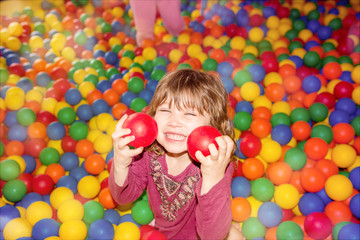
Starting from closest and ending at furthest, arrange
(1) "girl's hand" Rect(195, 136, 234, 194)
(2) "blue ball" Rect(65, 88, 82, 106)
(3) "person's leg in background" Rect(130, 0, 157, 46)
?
(1) "girl's hand" Rect(195, 136, 234, 194)
(2) "blue ball" Rect(65, 88, 82, 106)
(3) "person's leg in background" Rect(130, 0, 157, 46)

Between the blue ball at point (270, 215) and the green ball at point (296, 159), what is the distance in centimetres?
26

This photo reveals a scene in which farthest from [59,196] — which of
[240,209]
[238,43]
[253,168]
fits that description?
[238,43]

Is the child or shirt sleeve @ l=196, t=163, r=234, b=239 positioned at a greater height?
the child

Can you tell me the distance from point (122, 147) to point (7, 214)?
0.72 metres

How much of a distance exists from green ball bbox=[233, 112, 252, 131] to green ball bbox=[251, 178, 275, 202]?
1.19 ft

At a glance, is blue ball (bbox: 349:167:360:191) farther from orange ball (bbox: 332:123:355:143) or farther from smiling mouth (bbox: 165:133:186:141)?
smiling mouth (bbox: 165:133:186:141)

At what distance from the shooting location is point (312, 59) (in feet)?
7.22

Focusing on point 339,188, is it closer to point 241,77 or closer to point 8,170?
point 241,77

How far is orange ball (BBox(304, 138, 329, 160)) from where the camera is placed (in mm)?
1601

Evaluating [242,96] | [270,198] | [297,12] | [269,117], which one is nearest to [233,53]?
[242,96]

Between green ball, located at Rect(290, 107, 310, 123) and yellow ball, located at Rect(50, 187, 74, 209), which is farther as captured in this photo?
green ball, located at Rect(290, 107, 310, 123)

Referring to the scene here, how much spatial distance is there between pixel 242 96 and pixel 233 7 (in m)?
1.32

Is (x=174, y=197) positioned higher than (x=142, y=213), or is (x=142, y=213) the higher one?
(x=174, y=197)

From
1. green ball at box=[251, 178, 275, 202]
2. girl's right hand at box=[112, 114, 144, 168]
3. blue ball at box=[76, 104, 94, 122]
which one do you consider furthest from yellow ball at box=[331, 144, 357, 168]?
blue ball at box=[76, 104, 94, 122]
